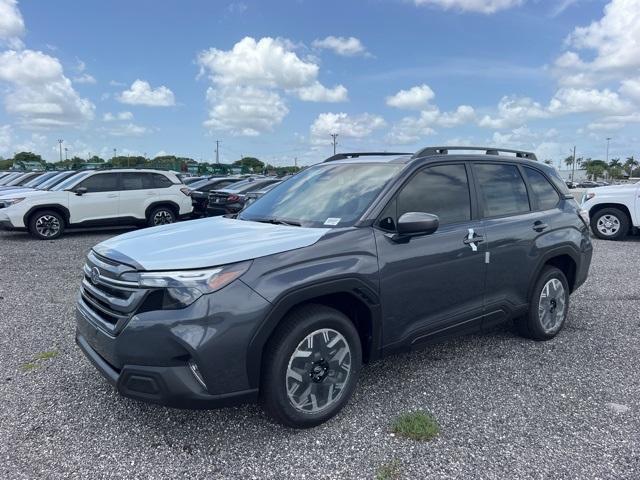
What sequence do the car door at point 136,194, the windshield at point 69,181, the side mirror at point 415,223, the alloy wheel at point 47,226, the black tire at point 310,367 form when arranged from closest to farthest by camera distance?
1. the black tire at point 310,367
2. the side mirror at point 415,223
3. the alloy wheel at point 47,226
4. the windshield at point 69,181
5. the car door at point 136,194

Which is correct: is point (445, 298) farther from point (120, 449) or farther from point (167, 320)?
point (120, 449)

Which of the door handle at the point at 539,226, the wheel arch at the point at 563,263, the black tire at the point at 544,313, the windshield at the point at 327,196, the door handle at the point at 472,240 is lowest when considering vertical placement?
the black tire at the point at 544,313

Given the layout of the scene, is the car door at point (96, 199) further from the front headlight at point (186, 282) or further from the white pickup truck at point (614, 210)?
the white pickup truck at point (614, 210)

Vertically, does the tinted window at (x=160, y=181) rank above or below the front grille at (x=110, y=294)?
above

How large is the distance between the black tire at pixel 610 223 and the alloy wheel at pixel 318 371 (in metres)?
11.1

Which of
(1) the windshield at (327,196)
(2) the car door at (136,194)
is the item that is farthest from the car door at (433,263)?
(2) the car door at (136,194)

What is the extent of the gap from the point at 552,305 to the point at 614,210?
28.3ft

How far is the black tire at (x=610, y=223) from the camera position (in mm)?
11820

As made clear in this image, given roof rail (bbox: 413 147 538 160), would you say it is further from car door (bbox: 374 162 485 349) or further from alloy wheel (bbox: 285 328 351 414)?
alloy wheel (bbox: 285 328 351 414)

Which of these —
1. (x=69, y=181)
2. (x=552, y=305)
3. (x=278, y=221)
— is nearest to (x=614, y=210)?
(x=552, y=305)

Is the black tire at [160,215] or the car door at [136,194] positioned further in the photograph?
the black tire at [160,215]

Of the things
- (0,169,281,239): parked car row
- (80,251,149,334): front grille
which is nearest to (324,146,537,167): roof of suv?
(80,251,149,334): front grille

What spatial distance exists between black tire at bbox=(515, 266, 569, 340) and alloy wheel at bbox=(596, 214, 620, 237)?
27.3 feet

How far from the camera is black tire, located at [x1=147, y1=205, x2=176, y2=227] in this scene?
1338cm
